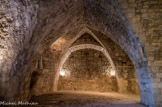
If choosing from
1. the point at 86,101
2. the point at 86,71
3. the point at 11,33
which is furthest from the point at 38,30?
the point at 86,71

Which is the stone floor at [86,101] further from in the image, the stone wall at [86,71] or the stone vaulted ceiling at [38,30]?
the stone wall at [86,71]

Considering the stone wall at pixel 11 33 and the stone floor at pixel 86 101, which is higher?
the stone wall at pixel 11 33

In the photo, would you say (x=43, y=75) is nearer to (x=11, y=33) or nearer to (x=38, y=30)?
(x=38, y=30)

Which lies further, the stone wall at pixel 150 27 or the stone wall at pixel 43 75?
the stone wall at pixel 43 75

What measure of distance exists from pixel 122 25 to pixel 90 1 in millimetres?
1319

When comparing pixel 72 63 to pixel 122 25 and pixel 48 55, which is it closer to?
pixel 48 55

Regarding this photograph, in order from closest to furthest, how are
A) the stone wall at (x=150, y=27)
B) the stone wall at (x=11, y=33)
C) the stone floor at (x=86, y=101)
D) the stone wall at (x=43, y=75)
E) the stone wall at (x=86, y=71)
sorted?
1. the stone wall at (x=11, y=33)
2. the stone wall at (x=150, y=27)
3. the stone floor at (x=86, y=101)
4. the stone wall at (x=43, y=75)
5. the stone wall at (x=86, y=71)

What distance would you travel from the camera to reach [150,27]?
407 centimetres

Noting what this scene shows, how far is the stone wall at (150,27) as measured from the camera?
400cm

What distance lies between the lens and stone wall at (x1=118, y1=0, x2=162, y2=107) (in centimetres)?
400

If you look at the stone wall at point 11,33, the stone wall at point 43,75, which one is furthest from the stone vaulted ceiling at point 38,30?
the stone wall at point 43,75

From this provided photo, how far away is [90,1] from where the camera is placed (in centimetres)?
488

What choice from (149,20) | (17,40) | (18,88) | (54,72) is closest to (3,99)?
(18,88)

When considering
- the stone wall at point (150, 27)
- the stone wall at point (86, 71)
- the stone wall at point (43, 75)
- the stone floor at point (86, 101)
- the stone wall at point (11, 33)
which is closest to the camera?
the stone wall at point (11, 33)
